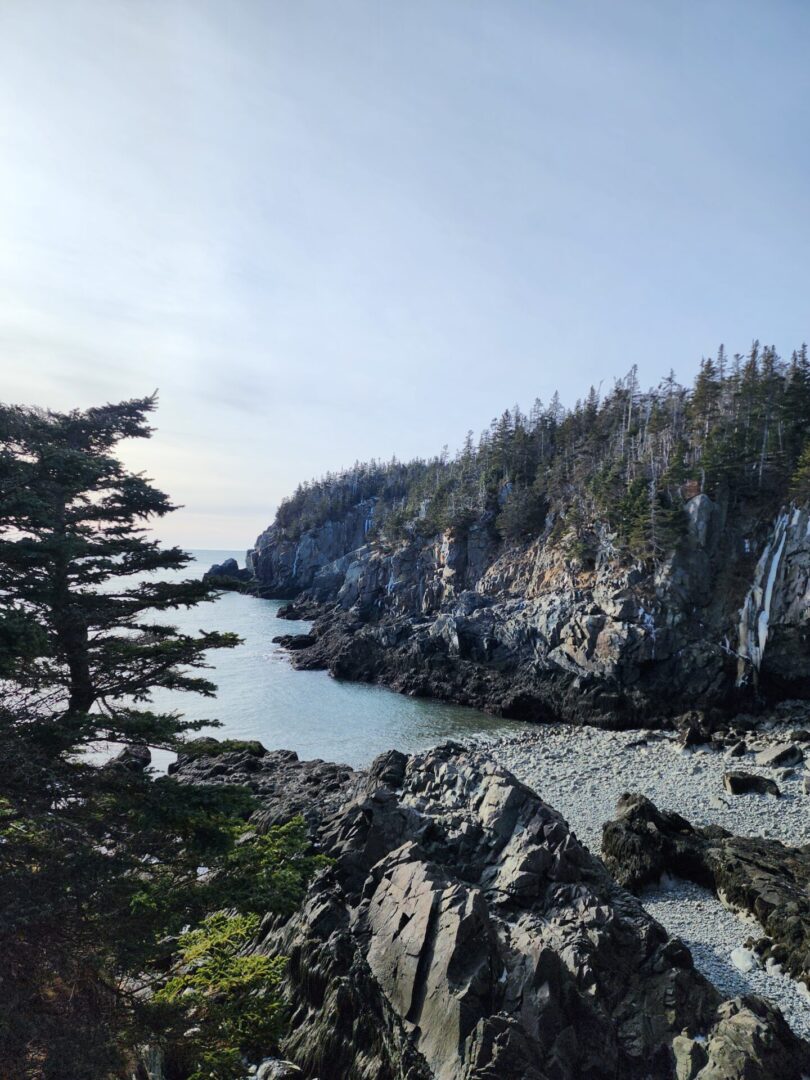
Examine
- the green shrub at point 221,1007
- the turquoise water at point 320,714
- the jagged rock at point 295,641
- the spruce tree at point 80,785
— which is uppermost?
the spruce tree at point 80,785

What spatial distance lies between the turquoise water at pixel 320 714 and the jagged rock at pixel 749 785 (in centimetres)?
1531

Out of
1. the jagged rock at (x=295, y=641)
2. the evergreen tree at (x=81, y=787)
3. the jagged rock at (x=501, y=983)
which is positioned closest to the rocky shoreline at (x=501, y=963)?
the jagged rock at (x=501, y=983)

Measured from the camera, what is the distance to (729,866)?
56.8 feet

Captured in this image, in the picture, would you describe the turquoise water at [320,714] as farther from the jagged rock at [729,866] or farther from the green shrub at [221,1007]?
the green shrub at [221,1007]

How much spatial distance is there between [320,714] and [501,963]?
31.1m

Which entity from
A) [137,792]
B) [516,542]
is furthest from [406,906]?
[516,542]

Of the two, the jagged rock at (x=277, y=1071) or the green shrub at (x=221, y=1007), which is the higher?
the green shrub at (x=221, y=1007)

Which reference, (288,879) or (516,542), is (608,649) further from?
(288,879)

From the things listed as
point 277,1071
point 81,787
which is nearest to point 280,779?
point 277,1071

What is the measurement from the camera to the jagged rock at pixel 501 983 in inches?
377

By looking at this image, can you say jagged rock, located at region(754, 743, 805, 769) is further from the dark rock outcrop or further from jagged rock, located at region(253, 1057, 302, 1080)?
jagged rock, located at region(253, 1057, 302, 1080)

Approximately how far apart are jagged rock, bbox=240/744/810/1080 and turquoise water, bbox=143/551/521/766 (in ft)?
61.1

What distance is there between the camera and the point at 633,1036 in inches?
412

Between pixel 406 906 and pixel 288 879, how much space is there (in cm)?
475
